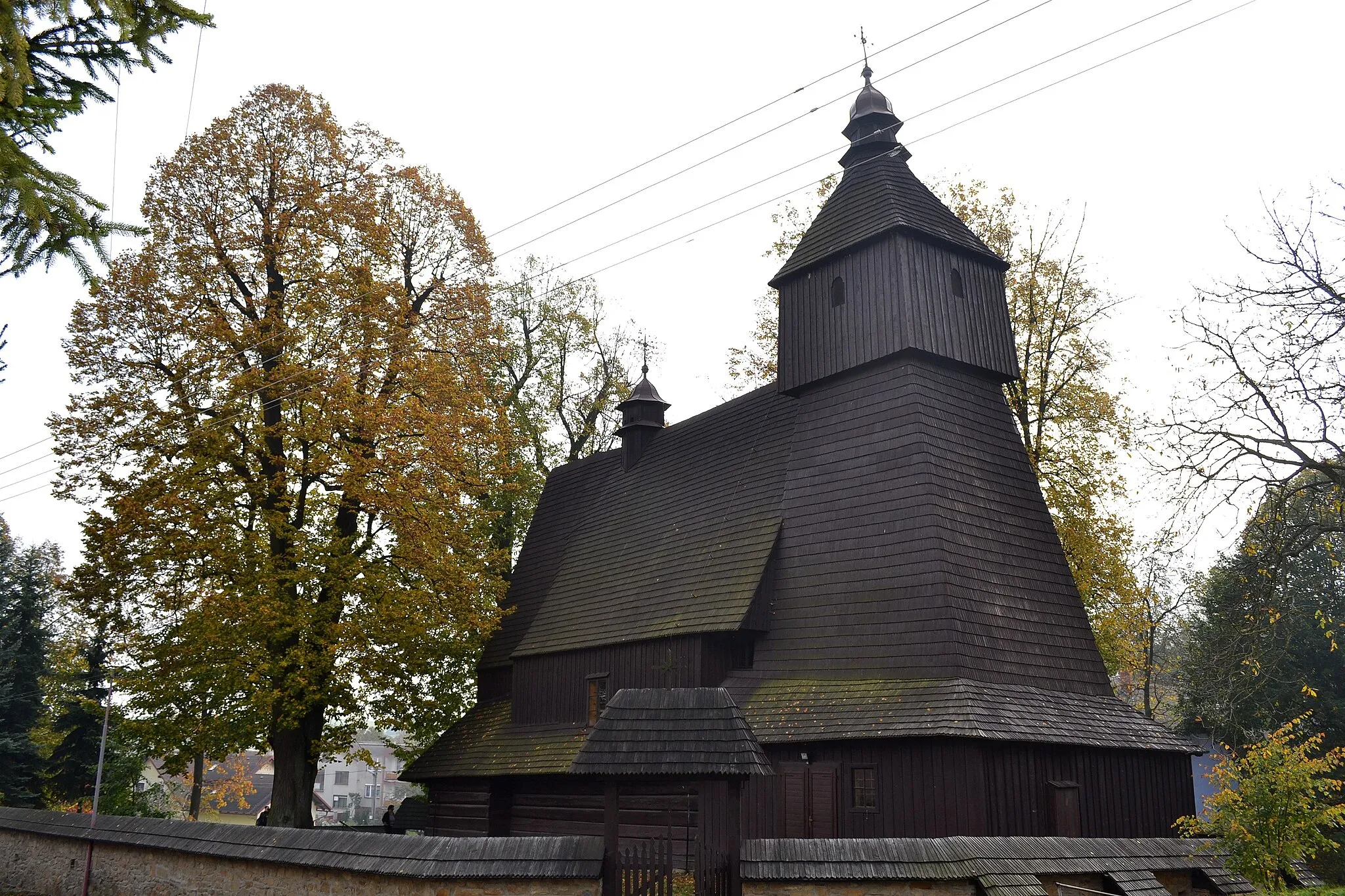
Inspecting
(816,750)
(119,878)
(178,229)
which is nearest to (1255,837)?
(816,750)

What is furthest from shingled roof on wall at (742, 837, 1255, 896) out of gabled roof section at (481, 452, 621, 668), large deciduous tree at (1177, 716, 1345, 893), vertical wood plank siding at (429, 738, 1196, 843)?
gabled roof section at (481, 452, 621, 668)

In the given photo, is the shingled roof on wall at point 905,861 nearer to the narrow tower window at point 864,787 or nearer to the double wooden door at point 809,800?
the narrow tower window at point 864,787

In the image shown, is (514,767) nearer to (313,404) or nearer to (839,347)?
(313,404)

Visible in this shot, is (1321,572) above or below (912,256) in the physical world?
below

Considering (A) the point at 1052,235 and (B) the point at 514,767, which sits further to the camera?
(A) the point at 1052,235

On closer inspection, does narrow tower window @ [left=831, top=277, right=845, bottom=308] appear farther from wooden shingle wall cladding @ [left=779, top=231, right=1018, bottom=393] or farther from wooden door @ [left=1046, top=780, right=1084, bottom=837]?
wooden door @ [left=1046, top=780, right=1084, bottom=837]

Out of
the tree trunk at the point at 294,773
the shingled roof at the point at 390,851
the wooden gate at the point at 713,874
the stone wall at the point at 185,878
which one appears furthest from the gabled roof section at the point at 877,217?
the tree trunk at the point at 294,773

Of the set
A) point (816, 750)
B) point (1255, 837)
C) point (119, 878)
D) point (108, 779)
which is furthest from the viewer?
point (108, 779)

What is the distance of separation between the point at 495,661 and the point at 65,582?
10.2 meters

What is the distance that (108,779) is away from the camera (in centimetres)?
2922

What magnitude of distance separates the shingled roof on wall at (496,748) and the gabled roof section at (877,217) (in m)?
10.7

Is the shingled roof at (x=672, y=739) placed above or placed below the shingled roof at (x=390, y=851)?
above

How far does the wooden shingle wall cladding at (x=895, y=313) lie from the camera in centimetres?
1941

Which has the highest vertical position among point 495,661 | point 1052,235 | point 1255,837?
point 1052,235
